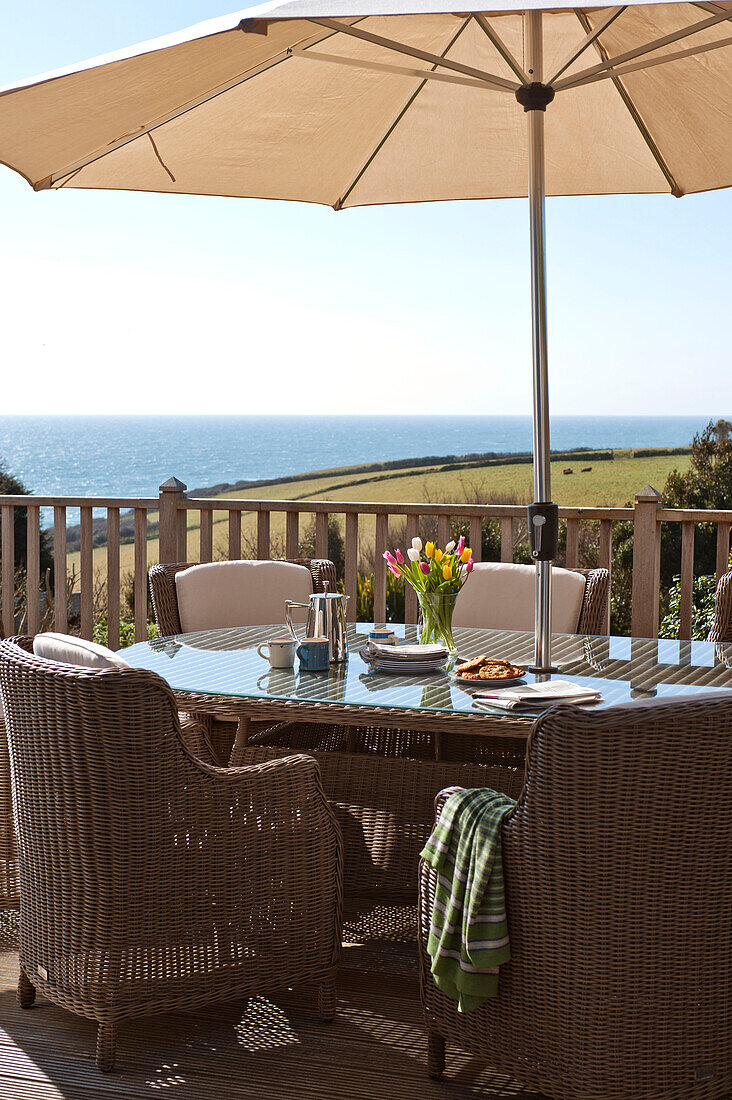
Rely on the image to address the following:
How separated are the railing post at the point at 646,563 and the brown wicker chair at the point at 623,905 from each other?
2.55 meters

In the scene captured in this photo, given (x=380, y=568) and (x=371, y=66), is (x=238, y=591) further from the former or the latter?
(x=371, y=66)

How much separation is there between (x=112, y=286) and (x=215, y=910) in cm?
2953

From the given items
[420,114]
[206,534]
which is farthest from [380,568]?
[420,114]

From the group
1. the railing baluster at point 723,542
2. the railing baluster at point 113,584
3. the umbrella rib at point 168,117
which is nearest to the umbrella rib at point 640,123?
the umbrella rib at point 168,117

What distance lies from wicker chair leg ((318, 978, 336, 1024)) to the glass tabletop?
671 millimetres

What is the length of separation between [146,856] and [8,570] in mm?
3544

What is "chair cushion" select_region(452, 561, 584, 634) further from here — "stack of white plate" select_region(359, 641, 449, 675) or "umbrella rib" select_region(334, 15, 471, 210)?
"umbrella rib" select_region(334, 15, 471, 210)

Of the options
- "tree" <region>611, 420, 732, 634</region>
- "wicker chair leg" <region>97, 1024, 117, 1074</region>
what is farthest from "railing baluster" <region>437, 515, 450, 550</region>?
"tree" <region>611, 420, 732, 634</region>

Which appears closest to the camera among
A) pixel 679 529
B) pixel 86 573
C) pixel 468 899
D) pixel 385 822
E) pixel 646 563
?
pixel 468 899

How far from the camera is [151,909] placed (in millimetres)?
2152

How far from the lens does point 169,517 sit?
192 inches

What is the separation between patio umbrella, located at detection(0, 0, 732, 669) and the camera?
266 cm

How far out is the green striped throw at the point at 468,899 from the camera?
1.88m

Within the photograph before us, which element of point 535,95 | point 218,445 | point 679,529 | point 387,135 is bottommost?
point 679,529
